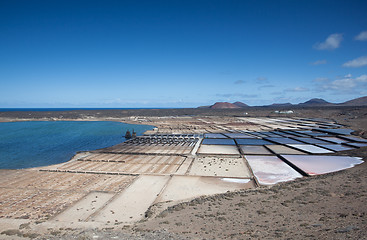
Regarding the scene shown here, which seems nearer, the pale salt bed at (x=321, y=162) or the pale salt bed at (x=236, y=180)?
the pale salt bed at (x=236, y=180)

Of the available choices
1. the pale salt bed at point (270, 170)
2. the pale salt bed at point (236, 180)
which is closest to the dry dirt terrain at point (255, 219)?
the pale salt bed at point (236, 180)

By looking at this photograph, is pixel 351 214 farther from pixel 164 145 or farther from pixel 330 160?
pixel 164 145

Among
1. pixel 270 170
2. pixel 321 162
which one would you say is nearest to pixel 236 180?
pixel 270 170

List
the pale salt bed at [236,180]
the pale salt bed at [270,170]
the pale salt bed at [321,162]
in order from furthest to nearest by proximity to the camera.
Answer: the pale salt bed at [321,162] → the pale salt bed at [270,170] → the pale salt bed at [236,180]

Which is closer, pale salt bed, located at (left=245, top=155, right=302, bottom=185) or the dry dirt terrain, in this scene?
the dry dirt terrain

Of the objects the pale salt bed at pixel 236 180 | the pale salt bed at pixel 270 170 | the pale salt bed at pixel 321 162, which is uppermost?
the pale salt bed at pixel 321 162

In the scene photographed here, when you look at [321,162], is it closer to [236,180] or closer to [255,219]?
[236,180]

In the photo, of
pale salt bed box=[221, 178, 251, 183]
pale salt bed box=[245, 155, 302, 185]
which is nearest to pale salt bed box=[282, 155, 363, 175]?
pale salt bed box=[245, 155, 302, 185]

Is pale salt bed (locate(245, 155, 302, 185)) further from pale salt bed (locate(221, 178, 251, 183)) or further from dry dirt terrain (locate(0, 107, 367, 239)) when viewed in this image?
dry dirt terrain (locate(0, 107, 367, 239))

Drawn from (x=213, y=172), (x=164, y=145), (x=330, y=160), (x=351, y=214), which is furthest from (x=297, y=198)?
(x=164, y=145)

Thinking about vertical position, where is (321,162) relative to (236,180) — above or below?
above

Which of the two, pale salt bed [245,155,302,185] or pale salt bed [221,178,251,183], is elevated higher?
pale salt bed [245,155,302,185]

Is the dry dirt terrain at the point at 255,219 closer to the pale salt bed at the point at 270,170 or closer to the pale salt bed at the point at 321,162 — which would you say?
the pale salt bed at the point at 270,170
